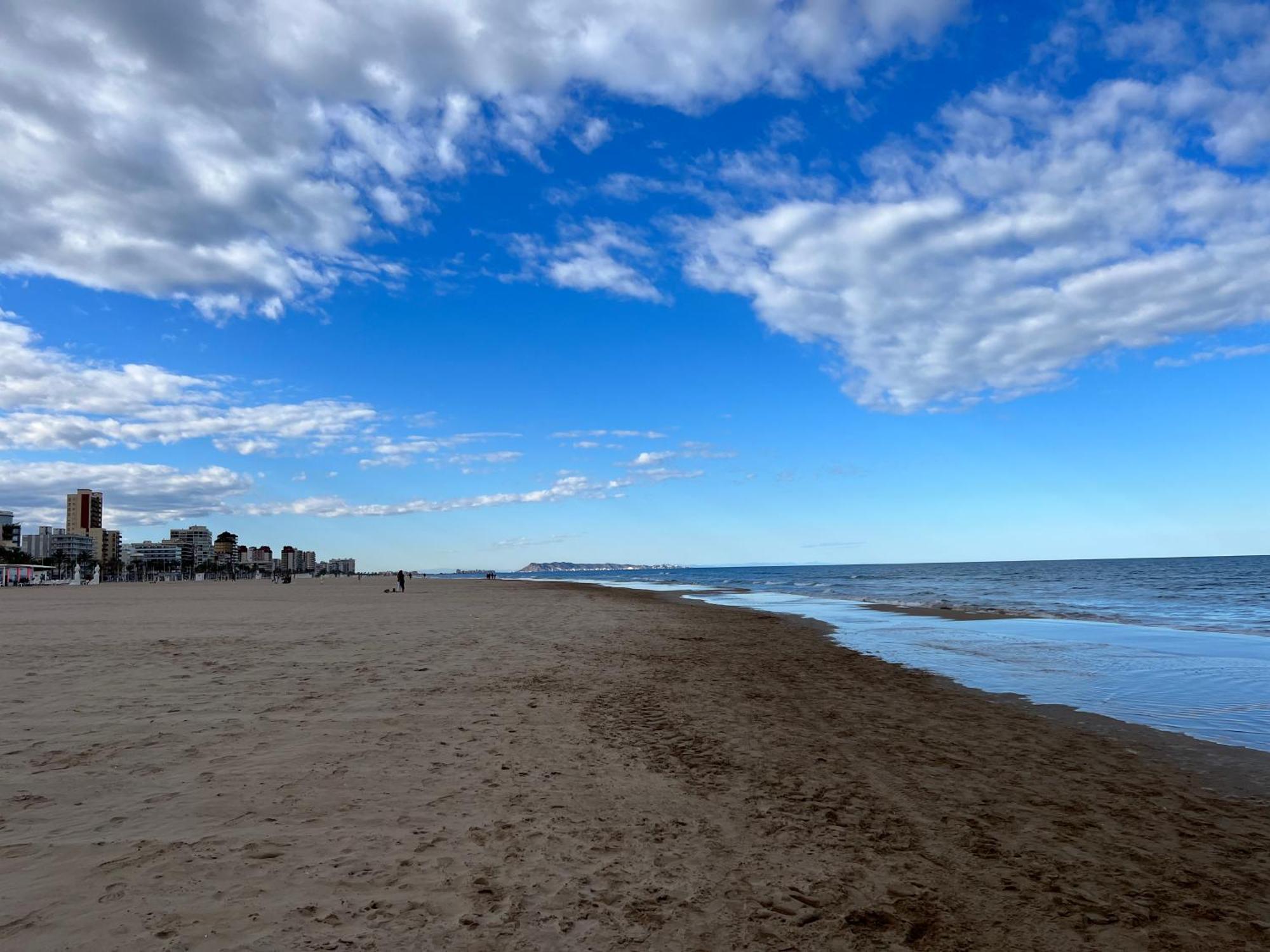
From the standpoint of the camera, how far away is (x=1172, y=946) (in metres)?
4.32

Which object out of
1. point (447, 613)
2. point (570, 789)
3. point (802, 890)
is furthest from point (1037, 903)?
point (447, 613)

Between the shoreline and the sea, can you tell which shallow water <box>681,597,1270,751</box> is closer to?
the sea

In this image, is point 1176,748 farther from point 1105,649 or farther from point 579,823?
point 1105,649

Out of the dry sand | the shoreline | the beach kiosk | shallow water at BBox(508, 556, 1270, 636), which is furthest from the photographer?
the beach kiosk

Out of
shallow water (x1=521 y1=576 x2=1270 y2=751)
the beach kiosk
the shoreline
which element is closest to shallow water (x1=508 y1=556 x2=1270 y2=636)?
shallow water (x1=521 y1=576 x2=1270 y2=751)

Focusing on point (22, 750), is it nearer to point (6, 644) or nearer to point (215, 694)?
point (215, 694)

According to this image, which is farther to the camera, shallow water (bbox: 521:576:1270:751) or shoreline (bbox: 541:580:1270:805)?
shallow water (bbox: 521:576:1270:751)

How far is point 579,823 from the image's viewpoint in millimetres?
5996

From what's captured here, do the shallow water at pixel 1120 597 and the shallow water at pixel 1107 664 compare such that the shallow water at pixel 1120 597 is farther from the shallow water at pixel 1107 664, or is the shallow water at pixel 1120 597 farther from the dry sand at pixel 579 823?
the dry sand at pixel 579 823

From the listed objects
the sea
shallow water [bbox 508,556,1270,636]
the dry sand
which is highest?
the dry sand

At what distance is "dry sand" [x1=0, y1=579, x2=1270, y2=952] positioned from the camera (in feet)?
14.2

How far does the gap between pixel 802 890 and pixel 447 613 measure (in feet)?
85.4

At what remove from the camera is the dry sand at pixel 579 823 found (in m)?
4.33

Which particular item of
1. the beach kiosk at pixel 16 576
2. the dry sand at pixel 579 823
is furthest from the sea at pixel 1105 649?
the beach kiosk at pixel 16 576
